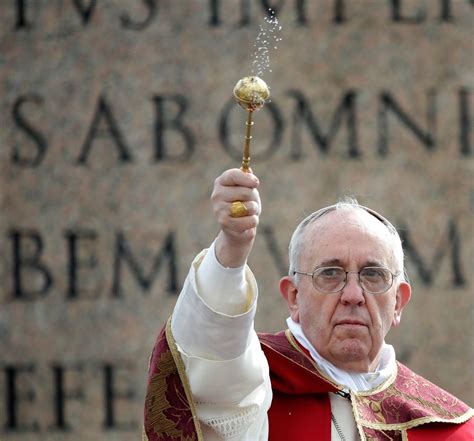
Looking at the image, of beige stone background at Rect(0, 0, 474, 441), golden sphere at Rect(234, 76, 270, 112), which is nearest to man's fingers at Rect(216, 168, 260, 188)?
golden sphere at Rect(234, 76, 270, 112)

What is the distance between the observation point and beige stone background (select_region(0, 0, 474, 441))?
28.4 ft

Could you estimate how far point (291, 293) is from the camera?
573cm

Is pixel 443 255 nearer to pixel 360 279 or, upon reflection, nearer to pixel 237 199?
pixel 360 279

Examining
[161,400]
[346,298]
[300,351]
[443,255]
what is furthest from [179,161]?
[161,400]

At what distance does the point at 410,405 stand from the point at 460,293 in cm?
312

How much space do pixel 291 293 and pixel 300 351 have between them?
0.67 feet

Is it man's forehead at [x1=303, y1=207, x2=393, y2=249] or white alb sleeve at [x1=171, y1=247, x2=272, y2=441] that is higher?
man's forehead at [x1=303, y1=207, x2=393, y2=249]

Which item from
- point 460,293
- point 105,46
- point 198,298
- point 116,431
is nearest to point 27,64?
point 105,46

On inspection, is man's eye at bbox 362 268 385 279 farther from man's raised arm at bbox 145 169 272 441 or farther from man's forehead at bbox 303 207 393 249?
man's raised arm at bbox 145 169 272 441

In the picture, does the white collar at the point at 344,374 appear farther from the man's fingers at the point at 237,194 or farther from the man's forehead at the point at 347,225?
the man's fingers at the point at 237,194

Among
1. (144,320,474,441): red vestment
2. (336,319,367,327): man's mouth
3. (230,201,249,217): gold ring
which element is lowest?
(144,320,474,441): red vestment

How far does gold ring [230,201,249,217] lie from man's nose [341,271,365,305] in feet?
2.50

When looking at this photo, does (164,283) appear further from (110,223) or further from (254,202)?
(254,202)

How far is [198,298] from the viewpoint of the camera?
5031 mm
